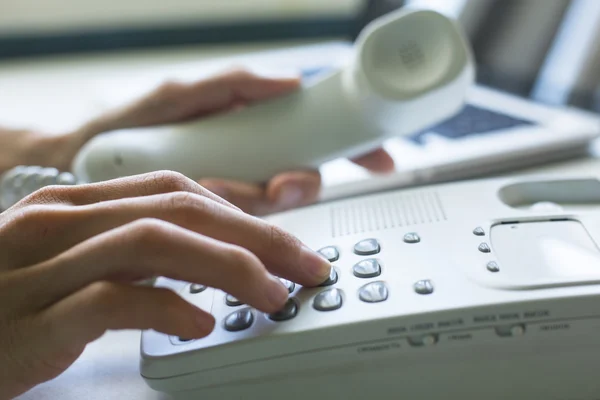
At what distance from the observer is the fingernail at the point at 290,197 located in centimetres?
45

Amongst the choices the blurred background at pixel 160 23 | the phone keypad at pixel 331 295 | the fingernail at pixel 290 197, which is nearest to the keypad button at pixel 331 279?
the phone keypad at pixel 331 295

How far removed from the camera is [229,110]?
51 centimetres

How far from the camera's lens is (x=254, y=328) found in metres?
0.28

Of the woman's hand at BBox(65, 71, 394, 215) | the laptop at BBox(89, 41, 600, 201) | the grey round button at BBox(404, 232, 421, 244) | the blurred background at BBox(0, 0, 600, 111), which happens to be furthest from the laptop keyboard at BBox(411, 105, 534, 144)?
the blurred background at BBox(0, 0, 600, 111)

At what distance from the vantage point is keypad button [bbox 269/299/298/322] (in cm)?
28

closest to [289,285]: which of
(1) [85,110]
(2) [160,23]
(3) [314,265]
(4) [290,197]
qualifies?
(3) [314,265]

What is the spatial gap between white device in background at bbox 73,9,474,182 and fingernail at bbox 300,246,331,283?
0.51 feet

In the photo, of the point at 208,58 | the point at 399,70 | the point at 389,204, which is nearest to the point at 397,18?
the point at 399,70

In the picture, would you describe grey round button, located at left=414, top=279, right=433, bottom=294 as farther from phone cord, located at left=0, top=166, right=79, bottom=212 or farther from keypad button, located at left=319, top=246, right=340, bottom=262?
phone cord, located at left=0, top=166, right=79, bottom=212

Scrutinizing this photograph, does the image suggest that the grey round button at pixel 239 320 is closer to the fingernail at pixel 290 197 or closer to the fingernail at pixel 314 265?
the fingernail at pixel 314 265

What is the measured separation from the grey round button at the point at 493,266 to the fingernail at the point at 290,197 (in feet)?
0.61

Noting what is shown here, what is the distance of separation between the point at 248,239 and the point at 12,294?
0.11 m

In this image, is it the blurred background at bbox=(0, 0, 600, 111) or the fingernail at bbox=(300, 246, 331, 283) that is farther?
the blurred background at bbox=(0, 0, 600, 111)

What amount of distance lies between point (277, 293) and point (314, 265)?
0.09 feet
